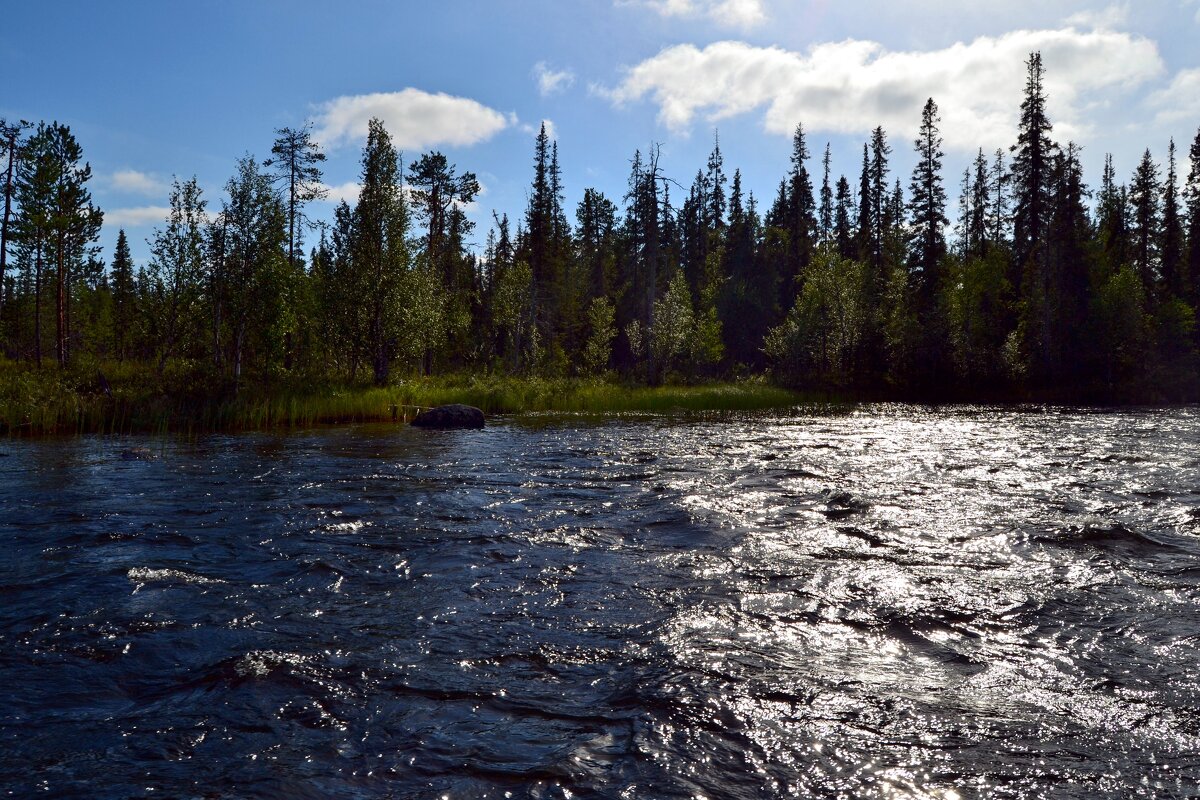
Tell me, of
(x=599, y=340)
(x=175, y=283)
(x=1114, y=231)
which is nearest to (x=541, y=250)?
(x=599, y=340)

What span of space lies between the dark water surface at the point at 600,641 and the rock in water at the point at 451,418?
40.5ft

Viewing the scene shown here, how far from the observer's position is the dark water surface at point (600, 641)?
4055 millimetres

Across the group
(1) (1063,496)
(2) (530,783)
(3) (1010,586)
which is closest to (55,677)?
(2) (530,783)

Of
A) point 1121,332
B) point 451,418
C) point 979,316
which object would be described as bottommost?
point 451,418

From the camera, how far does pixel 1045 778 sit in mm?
3898

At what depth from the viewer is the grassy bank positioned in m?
22.2

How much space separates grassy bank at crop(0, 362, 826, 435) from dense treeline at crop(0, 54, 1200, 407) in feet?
7.06

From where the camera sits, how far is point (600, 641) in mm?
5953

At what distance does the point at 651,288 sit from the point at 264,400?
2839 centimetres

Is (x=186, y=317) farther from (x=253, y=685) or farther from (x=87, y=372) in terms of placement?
(x=253, y=685)

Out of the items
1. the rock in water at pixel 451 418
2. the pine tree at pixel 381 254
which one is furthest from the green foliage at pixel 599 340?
the rock in water at pixel 451 418

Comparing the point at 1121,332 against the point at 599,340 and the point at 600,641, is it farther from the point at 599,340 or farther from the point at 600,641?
the point at 600,641

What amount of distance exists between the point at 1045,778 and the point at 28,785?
551 centimetres

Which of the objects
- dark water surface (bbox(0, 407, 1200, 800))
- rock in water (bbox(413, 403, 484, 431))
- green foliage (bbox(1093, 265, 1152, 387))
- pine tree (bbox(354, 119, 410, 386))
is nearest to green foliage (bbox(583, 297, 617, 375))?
pine tree (bbox(354, 119, 410, 386))
